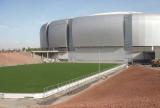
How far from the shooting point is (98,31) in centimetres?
9019

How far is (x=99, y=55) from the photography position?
302 ft

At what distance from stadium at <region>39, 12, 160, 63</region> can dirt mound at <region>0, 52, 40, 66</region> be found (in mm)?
14222

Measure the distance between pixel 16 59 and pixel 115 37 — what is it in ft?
89.9

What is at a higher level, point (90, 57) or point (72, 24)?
point (72, 24)

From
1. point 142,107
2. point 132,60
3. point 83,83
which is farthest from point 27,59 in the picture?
point 142,107

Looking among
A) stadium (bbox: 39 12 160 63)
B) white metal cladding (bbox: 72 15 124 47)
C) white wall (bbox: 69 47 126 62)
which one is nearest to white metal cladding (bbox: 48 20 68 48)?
stadium (bbox: 39 12 160 63)

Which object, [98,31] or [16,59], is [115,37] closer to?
[98,31]

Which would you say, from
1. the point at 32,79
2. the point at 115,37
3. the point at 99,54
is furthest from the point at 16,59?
the point at 32,79

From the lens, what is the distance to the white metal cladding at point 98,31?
88.0 meters

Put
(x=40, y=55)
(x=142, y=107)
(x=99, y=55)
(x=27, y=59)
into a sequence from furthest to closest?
(x=40, y=55) → (x=99, y=55) → (x=27, y=59) → (x=142, y=107)

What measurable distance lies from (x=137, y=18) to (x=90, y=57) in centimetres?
1797

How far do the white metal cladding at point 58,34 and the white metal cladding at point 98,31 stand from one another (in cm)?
426

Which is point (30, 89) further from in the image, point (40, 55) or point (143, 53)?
point (40, 55)

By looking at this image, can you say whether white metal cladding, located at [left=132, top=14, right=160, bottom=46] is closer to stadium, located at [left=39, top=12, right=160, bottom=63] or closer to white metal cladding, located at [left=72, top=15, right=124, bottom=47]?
stadium, located at [left=39, top=12, right=160, bottom=63]
